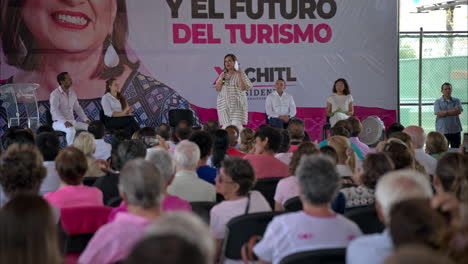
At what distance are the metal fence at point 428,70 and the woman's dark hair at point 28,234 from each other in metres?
10.0

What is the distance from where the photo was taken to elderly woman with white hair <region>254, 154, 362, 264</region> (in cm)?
227

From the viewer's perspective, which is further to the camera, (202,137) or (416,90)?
(416,90)

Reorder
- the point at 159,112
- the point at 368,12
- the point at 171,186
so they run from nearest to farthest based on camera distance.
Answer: the point at 171,186 < the point at 159,112 < the point at 368,12

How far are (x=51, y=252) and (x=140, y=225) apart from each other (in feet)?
2.14

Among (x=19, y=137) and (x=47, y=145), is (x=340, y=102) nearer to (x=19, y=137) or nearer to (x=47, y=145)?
(x=19, y=137)

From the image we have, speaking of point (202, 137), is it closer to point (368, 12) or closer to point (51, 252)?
point (51, 252)

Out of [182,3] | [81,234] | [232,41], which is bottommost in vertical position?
[81,234]

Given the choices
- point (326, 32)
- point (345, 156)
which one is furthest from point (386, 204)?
point (326, 32)

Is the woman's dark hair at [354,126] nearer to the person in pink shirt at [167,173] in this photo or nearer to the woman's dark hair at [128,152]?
the woman's dark hair at [128,152]

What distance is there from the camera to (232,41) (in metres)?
10.2

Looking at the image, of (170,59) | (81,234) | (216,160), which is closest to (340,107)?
(170,59)

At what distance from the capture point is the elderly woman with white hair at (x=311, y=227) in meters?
2.27

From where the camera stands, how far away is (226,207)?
2.96m

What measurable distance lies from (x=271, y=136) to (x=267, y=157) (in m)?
0.26
